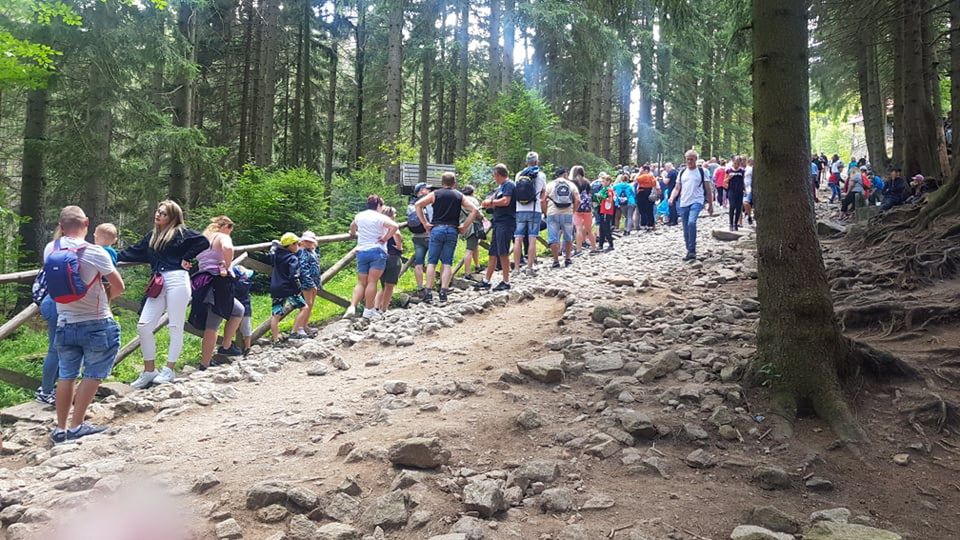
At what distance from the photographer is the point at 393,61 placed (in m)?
18.8

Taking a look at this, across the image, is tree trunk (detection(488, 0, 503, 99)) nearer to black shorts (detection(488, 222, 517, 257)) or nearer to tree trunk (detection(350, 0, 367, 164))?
tree trunk (detection(350, 0, 367, 164))

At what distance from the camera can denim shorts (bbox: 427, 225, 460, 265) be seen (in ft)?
30.7

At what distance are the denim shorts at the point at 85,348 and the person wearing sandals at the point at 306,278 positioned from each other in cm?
333

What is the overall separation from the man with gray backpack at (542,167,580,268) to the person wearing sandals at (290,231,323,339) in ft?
14.1

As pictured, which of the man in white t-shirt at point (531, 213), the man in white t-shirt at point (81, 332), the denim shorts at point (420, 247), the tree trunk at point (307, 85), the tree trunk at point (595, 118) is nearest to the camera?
the man in white t-shirt at point (81, 332)

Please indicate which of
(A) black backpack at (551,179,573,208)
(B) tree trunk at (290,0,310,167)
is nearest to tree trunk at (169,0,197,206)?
(B) tree trunk at (290,0,310,167)

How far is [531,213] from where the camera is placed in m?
10.7

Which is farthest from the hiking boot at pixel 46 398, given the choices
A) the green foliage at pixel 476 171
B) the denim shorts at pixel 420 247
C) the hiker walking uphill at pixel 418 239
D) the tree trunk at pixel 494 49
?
the tree trunk at pixel 494 49

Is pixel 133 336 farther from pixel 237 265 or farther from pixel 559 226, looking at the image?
pixel 559 226

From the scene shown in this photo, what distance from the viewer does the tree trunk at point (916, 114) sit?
11867 mm

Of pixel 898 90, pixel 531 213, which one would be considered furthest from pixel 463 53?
pixel 531 213

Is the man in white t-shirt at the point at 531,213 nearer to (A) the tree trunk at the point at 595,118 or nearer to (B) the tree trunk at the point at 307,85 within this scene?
(A) the tree trunk at the point at 595,118

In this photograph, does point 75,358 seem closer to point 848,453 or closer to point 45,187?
point 848,453

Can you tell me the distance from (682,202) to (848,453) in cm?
740
